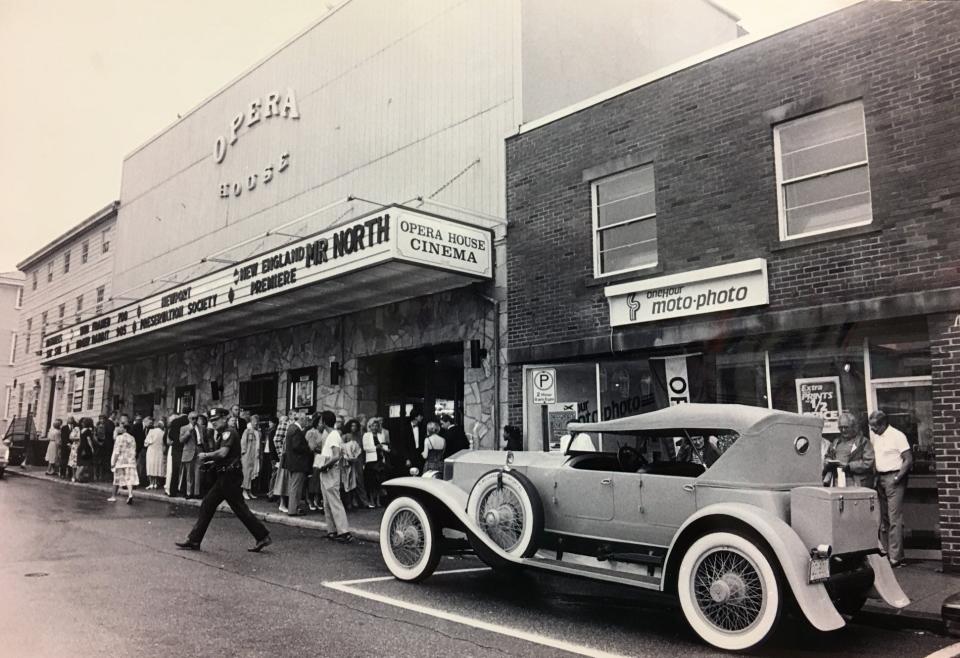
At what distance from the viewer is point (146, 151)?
88.2 ft

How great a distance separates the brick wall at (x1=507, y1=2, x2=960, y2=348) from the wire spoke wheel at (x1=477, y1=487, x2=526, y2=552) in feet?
16.5

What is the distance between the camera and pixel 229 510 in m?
14.2

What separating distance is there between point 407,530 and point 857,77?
7750 millimetres

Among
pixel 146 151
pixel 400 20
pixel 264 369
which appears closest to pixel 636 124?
pixel 400 20

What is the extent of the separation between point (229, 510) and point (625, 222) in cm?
917

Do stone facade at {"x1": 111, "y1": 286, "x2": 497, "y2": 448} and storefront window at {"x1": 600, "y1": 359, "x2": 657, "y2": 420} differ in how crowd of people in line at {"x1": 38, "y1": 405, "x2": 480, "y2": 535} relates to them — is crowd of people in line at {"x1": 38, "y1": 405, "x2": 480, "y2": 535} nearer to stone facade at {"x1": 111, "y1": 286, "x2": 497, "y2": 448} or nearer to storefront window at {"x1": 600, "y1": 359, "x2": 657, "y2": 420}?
stone facade at {"x1": 111, "y1": 286, "x2": 497, "y2": 448}

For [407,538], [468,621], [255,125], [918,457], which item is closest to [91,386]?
[255,125]

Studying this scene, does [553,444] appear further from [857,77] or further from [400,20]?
[400,20]

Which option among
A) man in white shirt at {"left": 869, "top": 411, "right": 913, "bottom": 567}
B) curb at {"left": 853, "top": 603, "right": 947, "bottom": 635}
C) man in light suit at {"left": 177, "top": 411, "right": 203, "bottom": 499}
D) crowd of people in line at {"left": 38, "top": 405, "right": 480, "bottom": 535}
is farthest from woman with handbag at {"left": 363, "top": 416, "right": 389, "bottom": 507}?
curb at {"left": 853, "top": 603, "right": 947, "bottom": 635}

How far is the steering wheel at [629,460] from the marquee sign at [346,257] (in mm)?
6458

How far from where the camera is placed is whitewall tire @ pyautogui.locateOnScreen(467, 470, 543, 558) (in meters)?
6.46

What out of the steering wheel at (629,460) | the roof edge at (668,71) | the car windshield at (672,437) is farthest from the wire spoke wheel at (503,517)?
the roof edge at (668,71)

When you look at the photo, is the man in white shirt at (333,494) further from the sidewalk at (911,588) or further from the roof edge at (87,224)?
the roof edge at (87,224)

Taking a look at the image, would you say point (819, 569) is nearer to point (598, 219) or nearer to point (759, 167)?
point (759, 167)
